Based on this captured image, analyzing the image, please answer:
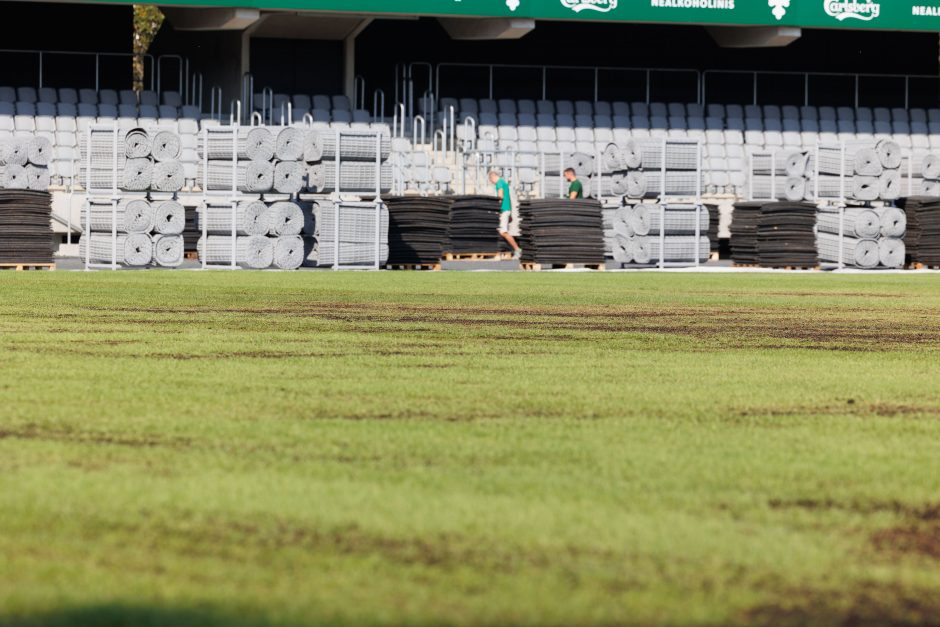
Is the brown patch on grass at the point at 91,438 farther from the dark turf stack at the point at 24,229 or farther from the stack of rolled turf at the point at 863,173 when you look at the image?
the stack of rolled turf at the point at 863,173

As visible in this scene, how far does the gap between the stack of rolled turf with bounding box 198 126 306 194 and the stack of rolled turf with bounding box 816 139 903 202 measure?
1067cm

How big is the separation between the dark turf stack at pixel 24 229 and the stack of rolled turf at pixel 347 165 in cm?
456

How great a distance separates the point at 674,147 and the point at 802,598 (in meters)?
27.5

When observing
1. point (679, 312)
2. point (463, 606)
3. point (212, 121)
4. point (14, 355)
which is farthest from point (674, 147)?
point (463, 606)

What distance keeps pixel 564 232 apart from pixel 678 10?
38.5 ft

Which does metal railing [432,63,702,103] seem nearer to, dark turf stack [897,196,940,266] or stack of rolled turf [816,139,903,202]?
stack of rolled turf [816,139,903,202]

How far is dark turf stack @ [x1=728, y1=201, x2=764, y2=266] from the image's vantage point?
31.5 meters

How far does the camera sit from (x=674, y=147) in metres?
30.5

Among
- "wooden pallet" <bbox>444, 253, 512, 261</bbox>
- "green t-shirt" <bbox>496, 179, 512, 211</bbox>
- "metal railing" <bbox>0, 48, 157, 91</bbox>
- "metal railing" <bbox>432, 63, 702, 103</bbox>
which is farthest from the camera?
"metal railing" <bbox>432, 63, 702, 103</bbox>

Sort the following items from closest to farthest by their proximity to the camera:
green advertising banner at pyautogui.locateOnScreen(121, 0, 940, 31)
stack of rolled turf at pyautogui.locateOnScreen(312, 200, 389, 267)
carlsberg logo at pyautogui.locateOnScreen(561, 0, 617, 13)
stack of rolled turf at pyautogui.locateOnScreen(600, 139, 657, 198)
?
stack of rolled turf at pyautogui.locateOnScreen(312, 200, 389, 267)
stack of rolled turf at pyautogui.locateOnScreen(600, 139, 657, 198)
green advertising banner at pyautogui.locateOnScreen(121, 0, 940, 31)
carlsberg logo at pyautogui.locateOnScreen(561, 0, 617, 13)

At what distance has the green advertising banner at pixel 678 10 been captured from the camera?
37.1 m

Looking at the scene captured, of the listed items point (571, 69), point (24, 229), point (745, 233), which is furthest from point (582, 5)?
point (24, 229)

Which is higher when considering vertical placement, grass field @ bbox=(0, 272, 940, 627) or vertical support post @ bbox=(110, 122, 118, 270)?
vertical support post @ bbox=(110, 122, 118, 270)

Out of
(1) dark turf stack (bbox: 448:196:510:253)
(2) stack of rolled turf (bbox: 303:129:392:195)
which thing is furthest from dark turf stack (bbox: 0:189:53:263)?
(1) dark turf stack (bbox: 448:196:510:253)
